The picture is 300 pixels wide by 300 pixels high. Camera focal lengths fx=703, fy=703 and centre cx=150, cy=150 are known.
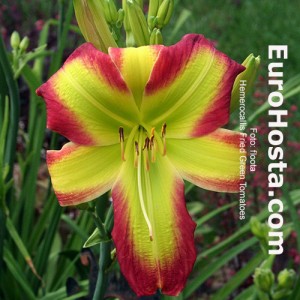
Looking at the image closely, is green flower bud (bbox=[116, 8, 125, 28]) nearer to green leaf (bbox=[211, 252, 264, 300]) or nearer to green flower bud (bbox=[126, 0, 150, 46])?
green flower bud (bbox=[126, 0, 150, 46])

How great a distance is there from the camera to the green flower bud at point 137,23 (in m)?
0.86

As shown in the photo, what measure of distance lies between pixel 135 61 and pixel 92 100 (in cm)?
7

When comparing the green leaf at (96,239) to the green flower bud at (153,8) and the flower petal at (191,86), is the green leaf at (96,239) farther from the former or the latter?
the green flower bud at (153,8)

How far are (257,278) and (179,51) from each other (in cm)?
46

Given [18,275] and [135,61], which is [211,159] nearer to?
[135,61]

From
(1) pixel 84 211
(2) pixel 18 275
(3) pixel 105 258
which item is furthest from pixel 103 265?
(1) pixel 84 211

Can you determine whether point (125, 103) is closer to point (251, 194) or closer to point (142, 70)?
point (142, 70)

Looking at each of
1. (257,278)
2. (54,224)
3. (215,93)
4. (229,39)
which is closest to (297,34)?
(229,39)

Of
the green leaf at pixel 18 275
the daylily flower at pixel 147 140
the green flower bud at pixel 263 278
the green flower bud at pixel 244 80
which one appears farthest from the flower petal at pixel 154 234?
the green leaf at pixel 18 275

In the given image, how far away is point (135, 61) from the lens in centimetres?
77

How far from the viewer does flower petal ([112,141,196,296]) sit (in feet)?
2.59

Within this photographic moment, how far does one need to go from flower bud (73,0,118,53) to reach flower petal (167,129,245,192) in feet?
0.47

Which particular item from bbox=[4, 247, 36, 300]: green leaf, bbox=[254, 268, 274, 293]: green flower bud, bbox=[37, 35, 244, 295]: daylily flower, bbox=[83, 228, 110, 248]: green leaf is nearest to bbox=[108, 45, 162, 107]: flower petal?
bbox=[37, 35, 244, 295]: daylily flower

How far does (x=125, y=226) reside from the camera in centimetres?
80
